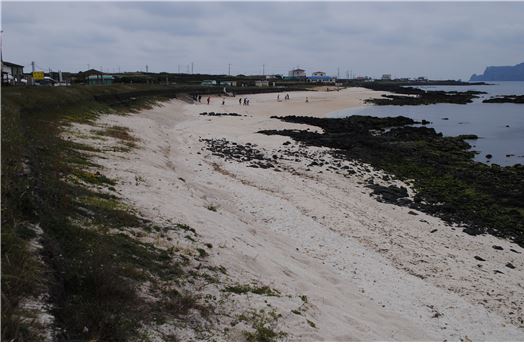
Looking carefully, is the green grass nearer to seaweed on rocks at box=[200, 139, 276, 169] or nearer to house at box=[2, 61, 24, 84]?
seaweed on rocks at box=[200, 139, 276, 169]

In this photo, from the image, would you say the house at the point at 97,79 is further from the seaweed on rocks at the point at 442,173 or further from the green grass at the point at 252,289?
the green grass at the point at 252,289

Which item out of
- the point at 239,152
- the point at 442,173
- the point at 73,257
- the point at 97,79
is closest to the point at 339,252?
the point at 73,257

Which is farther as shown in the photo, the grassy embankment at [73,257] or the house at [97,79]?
the house at [97,79]

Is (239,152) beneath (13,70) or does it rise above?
beneath

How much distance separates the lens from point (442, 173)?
101 feet

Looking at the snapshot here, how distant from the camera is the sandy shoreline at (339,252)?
1162 cm

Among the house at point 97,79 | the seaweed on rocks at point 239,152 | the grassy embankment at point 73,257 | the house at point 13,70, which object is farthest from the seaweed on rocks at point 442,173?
the house at point 97,79

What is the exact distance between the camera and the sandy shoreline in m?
11.6

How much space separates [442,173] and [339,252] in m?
18.0

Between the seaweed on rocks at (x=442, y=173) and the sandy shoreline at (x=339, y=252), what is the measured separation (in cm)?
192

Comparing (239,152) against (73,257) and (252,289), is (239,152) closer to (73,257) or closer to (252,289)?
(252,289)

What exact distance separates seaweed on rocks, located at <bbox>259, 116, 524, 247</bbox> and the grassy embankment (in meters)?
15.5

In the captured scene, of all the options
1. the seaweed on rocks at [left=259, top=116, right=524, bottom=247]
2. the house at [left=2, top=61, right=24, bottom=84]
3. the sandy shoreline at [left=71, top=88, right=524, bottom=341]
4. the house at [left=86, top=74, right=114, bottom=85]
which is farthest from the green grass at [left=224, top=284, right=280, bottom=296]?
the house at [left=86, top=74, right=114, bottom=85]

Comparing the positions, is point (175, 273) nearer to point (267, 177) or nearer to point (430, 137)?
point (267, 177)
